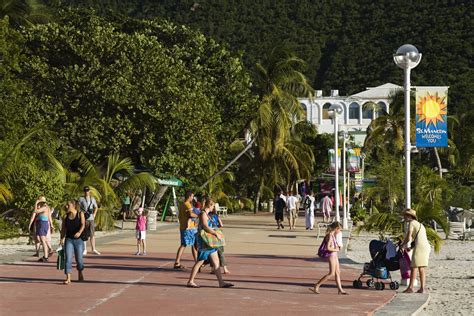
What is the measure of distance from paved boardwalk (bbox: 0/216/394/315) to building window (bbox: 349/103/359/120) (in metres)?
111

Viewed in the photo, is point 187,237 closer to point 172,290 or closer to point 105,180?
point 172,290

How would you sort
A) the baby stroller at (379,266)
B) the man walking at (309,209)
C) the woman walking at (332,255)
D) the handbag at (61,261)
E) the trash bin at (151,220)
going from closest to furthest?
the woman walking at (332,255) < the baby stroller at (379,266) < the handbag at (61,261) < the man walking at (309,209) < the trash bin at (151,220)

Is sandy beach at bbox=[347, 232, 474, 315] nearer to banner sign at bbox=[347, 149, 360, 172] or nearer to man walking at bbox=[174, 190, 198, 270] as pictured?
man walking at bbox=[174, 190, 198, 270]

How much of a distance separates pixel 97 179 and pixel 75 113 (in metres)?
5.98

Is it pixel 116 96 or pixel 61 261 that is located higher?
pixel 116 96

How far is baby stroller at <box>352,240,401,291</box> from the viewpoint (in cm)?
1548

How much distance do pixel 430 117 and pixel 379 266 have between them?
10.0 ft

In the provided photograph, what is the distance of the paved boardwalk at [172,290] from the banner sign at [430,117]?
113 inches

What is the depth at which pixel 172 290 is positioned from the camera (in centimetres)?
1505

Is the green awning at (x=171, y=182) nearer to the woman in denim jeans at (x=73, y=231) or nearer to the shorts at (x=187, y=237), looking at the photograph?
the shorts at (x=187, y=237)

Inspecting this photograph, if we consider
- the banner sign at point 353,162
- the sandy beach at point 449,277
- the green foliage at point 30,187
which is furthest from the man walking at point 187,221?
the banner sign at point 353,162

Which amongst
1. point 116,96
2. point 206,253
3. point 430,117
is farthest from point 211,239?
point 116,96

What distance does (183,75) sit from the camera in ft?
135

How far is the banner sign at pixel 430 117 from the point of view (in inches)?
667
